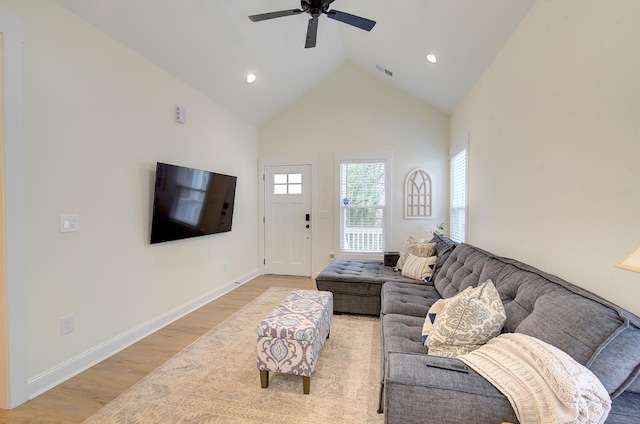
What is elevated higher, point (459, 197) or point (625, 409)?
point (459, 197)

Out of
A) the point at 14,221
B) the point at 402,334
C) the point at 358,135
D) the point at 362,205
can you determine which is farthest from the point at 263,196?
the point at 402,334

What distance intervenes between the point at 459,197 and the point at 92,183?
411 centimetres

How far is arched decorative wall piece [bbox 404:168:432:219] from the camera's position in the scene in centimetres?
466

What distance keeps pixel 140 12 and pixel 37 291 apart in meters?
2.24

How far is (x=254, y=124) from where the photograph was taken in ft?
16.5

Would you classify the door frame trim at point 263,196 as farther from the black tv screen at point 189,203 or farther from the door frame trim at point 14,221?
the door frame trim at point 14,221

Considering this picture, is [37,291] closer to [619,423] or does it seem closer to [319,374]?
[319,374]

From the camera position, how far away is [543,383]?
100cm

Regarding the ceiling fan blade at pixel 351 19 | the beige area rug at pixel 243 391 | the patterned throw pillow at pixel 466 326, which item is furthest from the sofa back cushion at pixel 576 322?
the ceiling fan blade at pixel 351 19

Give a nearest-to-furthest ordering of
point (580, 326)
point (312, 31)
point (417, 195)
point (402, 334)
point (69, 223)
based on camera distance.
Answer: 1. point (580, 326)
2. point (402, 334)
3. point (69, 223)
4. point (312, 31)
5. point (417, 195)

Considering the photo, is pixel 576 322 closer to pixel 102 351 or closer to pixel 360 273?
pixel 360 273

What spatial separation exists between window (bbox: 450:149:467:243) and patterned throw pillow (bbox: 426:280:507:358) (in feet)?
7.89

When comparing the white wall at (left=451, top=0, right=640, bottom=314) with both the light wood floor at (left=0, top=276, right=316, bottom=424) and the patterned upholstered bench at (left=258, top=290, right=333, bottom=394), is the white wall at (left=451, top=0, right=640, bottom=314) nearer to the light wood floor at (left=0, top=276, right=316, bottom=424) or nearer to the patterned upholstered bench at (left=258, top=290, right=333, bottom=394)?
the patterned upholstered bench at (left=258, top=290, right=333, bottom=394)

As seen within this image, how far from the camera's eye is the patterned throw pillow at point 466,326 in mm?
1445
